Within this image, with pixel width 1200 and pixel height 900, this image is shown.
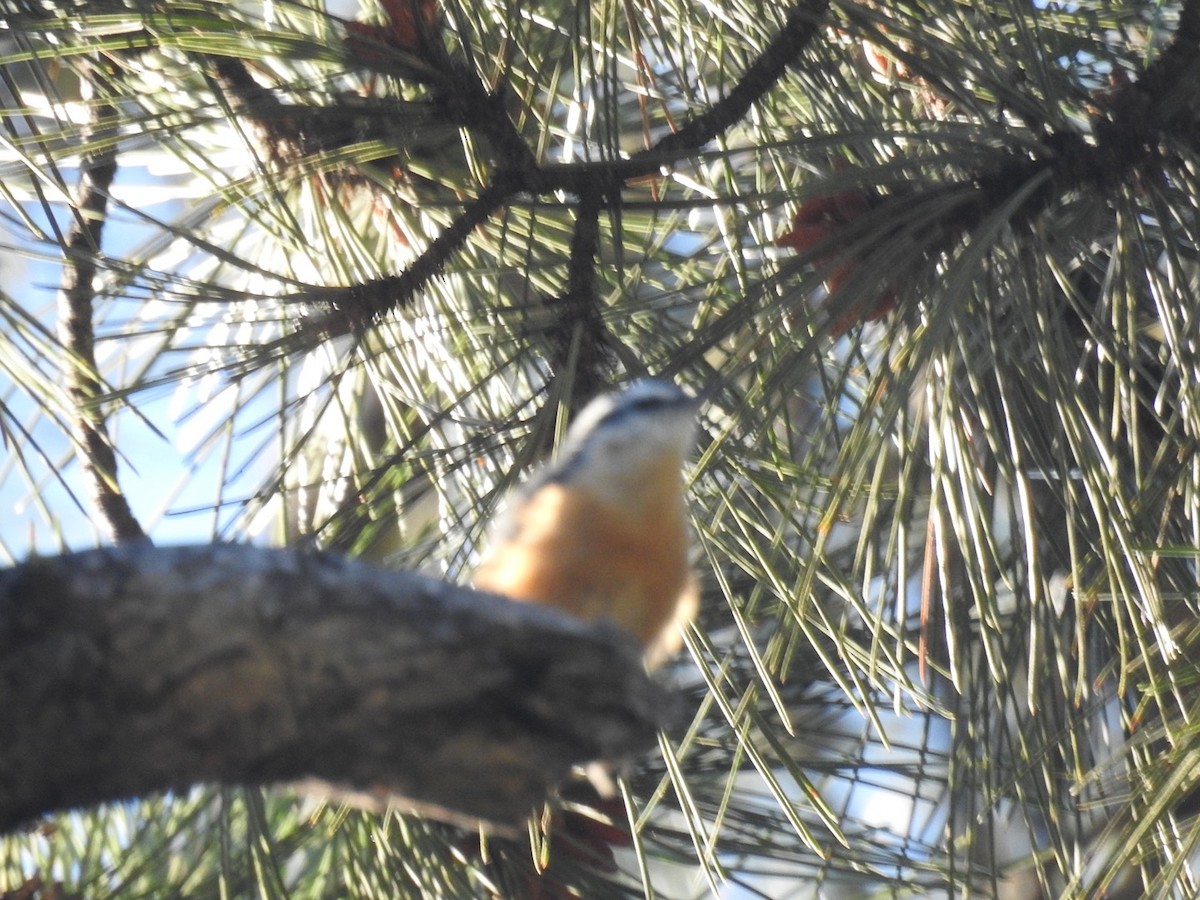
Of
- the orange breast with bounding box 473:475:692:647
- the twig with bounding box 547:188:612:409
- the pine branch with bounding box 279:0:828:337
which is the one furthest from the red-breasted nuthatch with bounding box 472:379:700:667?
the pine branch with bounding box 279:0:828:337

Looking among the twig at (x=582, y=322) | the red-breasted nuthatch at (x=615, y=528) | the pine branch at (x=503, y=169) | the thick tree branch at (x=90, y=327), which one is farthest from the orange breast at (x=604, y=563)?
the thick tree branch at (x=90, y=327)

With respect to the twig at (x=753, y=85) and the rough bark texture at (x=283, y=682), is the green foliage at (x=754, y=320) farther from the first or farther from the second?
the rough bark texture at (x=283, y=682)

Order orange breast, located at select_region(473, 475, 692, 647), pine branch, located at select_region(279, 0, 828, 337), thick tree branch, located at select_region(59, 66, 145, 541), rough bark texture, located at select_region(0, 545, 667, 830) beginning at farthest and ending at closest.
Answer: thick tree branch, located at select_region(59, 66, 145, 541)
pine branch, located at select_region(279, 0, 828, 337)
orange breast, located at select_region(473, 475, 692, 647)
rough bark texture, located at select_region(0, 545, 667, 830)

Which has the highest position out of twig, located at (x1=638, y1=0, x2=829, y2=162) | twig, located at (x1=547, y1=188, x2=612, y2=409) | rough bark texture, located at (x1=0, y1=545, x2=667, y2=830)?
twig, located at (x1=638, y1=0, x2=829, y2=162)

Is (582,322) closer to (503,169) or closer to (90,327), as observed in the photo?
(503,169)

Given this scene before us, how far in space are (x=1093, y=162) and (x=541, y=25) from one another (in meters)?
0.89

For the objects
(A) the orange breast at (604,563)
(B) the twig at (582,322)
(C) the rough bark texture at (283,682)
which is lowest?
(C) the rough bark texture at (283,682)

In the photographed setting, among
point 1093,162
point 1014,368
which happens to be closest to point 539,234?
point 1014,368

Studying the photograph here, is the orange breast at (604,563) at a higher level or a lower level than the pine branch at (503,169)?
lower

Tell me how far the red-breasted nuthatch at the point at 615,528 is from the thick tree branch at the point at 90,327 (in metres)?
0.64

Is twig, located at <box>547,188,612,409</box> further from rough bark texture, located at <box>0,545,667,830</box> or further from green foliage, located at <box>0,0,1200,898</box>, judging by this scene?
rough bark texture, located at <box>0,545,667,830</box>

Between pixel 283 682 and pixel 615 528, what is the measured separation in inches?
19.6

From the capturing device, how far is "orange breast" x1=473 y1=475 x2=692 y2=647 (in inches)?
49.4

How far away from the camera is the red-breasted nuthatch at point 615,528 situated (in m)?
1.26
